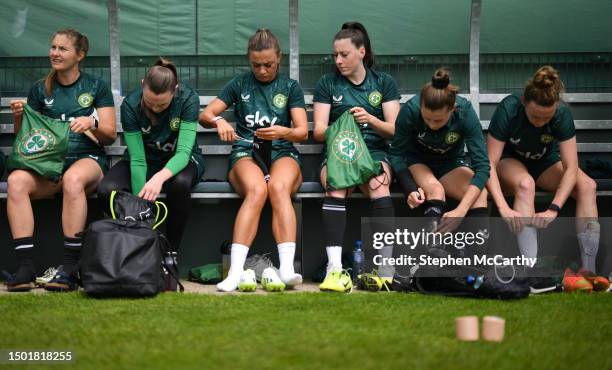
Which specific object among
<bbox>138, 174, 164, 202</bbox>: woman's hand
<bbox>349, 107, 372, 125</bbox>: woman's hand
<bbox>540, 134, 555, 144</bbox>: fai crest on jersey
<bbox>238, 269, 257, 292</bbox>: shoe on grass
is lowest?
<bbox>238, 269, 257, 292</bbox>: shoe on grass

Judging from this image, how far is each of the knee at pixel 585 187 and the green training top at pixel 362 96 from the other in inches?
53.3

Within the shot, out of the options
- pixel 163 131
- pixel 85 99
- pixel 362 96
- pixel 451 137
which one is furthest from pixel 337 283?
pixel 85 99

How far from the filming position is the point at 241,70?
8.15 meters

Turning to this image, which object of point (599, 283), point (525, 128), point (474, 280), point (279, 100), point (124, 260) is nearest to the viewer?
point (124, 260)

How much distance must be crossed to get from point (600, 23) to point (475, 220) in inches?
99.7

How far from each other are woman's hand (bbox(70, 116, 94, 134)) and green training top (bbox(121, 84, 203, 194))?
235mm

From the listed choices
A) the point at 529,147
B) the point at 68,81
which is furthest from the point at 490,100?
the point at 68,81

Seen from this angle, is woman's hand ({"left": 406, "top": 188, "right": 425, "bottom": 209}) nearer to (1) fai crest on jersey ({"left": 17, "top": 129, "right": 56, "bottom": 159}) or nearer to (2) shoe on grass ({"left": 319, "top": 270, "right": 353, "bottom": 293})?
(2) shoe on grass ({"left": 319, "top": 270, "right": 353, "bottom": 293})

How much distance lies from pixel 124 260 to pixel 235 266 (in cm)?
83

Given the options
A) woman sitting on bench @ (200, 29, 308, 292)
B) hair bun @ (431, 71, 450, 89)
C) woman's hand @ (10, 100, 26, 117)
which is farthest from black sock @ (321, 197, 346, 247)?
woman's hand @ (10, 100, 26, 117)

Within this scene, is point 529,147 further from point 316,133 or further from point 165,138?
point 165,138

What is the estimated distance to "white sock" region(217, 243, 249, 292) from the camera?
645cm

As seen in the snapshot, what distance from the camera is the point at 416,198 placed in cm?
657

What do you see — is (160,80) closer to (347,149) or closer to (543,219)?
(347,149)
